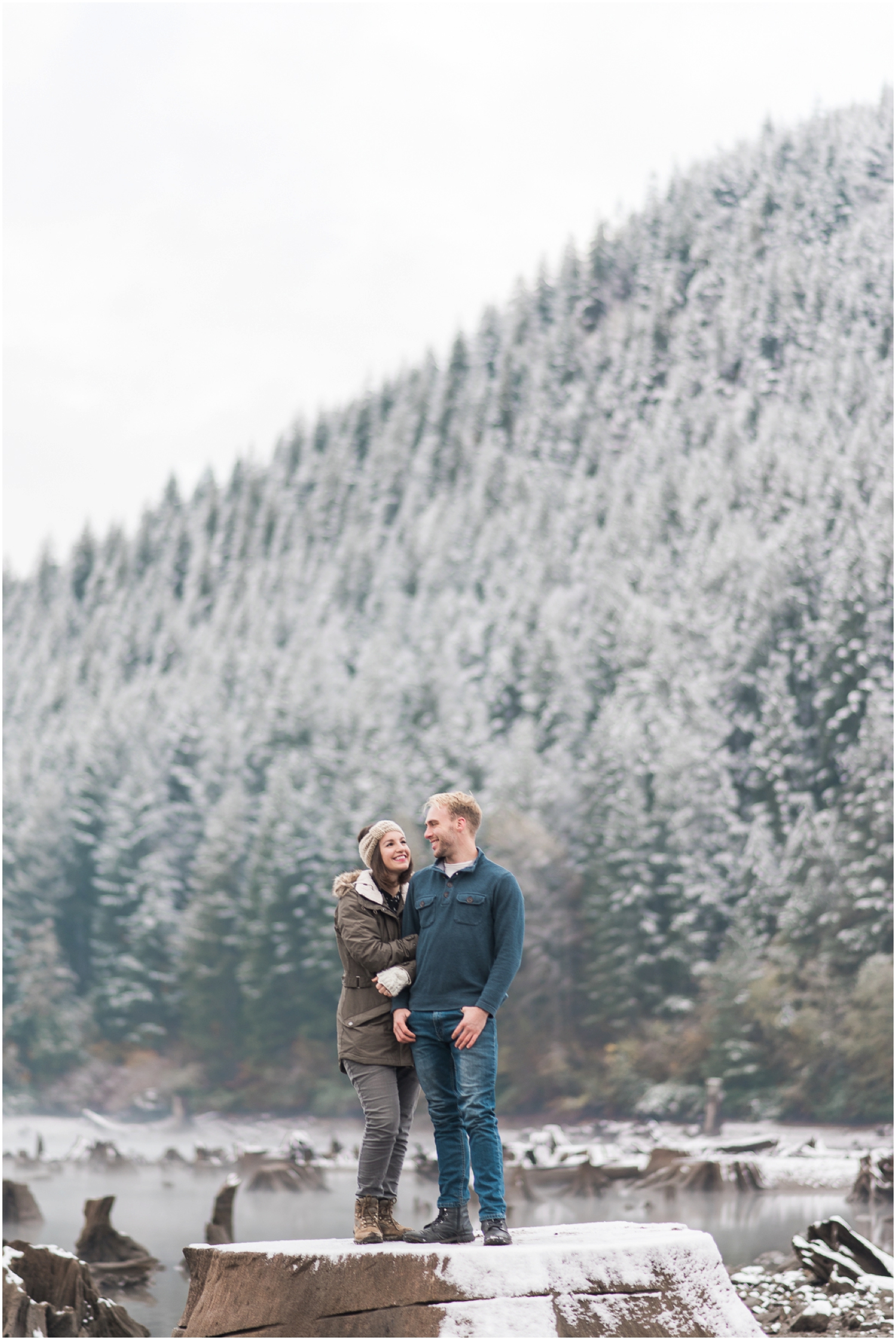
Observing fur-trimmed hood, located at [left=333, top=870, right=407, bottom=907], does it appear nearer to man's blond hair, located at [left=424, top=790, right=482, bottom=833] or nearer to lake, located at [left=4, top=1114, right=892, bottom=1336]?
man's blond hair, located at [left=424, top=790, right=482, bottom=833]

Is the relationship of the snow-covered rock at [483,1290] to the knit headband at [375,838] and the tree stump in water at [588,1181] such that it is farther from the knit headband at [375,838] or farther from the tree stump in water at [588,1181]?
the tree stump in water at [588,1181]

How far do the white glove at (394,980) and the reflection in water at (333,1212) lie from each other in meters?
13.2

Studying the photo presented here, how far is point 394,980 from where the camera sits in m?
5.26

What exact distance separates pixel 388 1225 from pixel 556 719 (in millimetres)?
41917

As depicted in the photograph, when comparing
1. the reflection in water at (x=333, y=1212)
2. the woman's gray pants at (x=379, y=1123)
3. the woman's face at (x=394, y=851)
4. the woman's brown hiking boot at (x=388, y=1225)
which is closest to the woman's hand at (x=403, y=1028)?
the woman's gray pants at (x=379, y=1123)

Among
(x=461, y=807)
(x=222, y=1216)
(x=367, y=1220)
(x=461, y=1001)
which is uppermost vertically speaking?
(x=461, y=807)

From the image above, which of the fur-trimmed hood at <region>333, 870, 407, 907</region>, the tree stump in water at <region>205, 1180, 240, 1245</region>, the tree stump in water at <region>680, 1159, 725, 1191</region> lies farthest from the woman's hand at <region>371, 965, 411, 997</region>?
the tree stump in water at <region>680, 1159, 725, 1191</region>

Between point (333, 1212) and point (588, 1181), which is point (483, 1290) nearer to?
point (333, 1212)

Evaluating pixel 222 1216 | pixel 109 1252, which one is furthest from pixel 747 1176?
pixel 109 1252

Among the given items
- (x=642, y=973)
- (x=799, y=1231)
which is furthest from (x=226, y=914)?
(x=799, y=1231)

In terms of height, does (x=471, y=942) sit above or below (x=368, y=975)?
above

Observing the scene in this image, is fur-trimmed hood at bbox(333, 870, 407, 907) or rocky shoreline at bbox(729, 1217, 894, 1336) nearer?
fur-trimmed hood at bbox(333, 870, 407, 907)

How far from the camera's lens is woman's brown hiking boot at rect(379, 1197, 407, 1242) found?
17.5 ft

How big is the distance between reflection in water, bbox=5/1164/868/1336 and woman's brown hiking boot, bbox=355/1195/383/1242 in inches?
504
